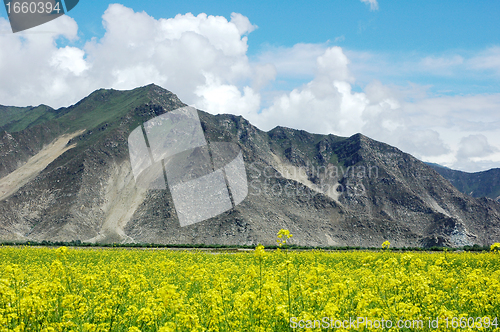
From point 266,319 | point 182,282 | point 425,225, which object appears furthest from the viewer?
point 425,225

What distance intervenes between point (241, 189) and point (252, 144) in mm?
59631

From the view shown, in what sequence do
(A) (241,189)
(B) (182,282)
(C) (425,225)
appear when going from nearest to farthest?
(B) (182,282), (A) (241,189), (C) (425,225)

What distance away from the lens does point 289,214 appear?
90.8m

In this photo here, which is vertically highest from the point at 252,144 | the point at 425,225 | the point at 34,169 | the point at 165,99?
the point at 165,99

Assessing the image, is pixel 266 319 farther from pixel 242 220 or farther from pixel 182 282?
pixel 242 220

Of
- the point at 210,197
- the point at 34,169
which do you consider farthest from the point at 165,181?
the point at 34,169

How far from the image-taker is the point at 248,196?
90438 millimetres

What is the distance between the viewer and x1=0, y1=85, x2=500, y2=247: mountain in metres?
78.9

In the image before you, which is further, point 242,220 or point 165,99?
point 165,99

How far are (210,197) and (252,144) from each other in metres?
68.0

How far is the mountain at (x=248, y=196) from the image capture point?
7888cm

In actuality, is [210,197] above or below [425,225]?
above

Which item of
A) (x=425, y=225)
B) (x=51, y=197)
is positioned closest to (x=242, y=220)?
(x=51, y=197)

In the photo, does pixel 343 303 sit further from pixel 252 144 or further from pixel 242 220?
pixel 252 144
